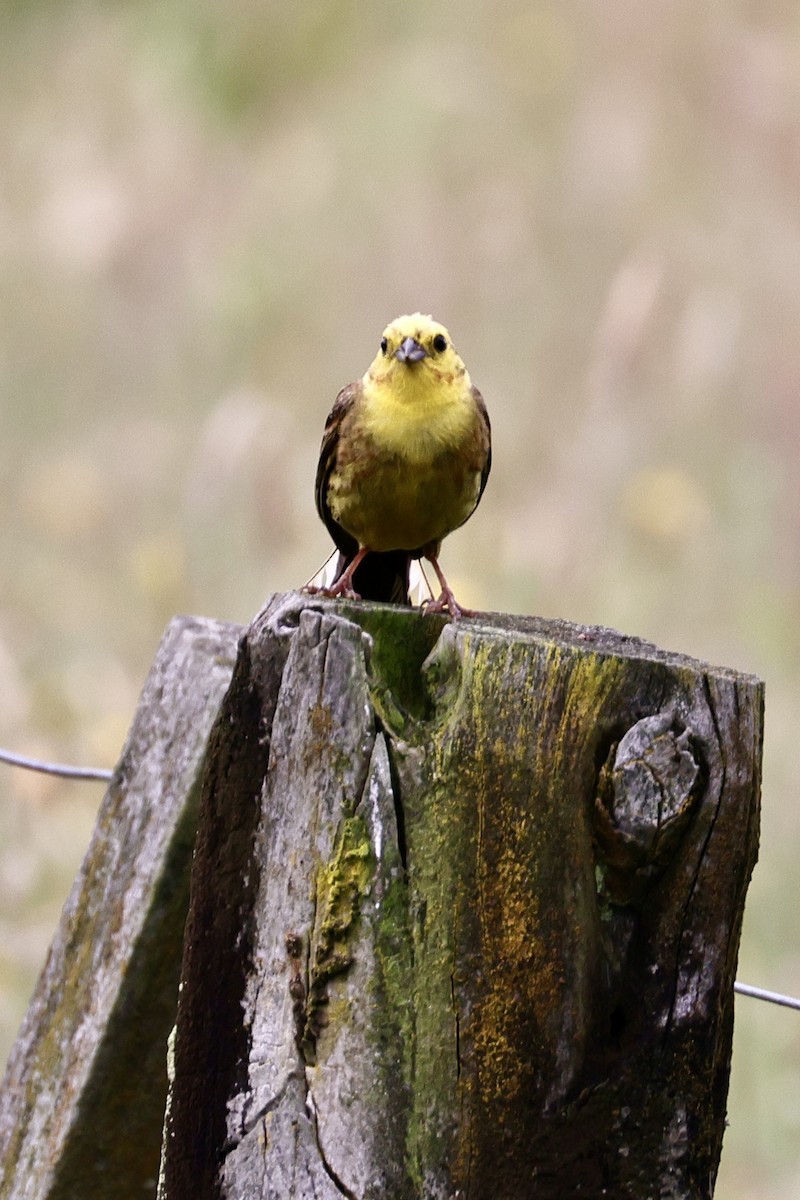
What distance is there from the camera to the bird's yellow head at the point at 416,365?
321 centimetres

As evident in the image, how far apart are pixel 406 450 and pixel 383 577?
1.48ft

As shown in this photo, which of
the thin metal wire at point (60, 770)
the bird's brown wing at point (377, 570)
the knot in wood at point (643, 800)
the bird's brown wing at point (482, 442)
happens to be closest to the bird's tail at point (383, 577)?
the bird's brown wing at point (377, 570)

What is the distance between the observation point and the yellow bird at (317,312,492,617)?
309 cm

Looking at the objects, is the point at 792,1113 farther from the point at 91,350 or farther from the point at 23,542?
the point at 91,350

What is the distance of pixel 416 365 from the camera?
10.6ft

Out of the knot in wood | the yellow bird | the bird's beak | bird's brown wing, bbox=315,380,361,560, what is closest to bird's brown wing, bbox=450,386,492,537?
the yellow bird

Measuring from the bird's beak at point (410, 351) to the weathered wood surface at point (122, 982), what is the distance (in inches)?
35.4

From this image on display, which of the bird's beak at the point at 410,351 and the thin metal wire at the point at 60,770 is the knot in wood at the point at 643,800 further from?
the bird's beak at the point at 410,351

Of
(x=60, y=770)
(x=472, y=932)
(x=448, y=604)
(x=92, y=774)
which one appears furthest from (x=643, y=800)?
(x=60, y=770)

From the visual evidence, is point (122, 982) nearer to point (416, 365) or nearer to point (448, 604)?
point (448, 604)

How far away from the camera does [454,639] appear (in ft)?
5.93

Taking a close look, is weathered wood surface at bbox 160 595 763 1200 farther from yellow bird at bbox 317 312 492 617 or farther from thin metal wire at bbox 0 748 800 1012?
yellow bird at bbox 317 312 492 617

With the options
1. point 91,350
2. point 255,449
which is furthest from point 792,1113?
point 91,350

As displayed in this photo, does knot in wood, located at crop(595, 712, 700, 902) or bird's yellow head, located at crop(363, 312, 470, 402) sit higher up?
bird's yellow head, located at crop(363, 312, 470, 402)
